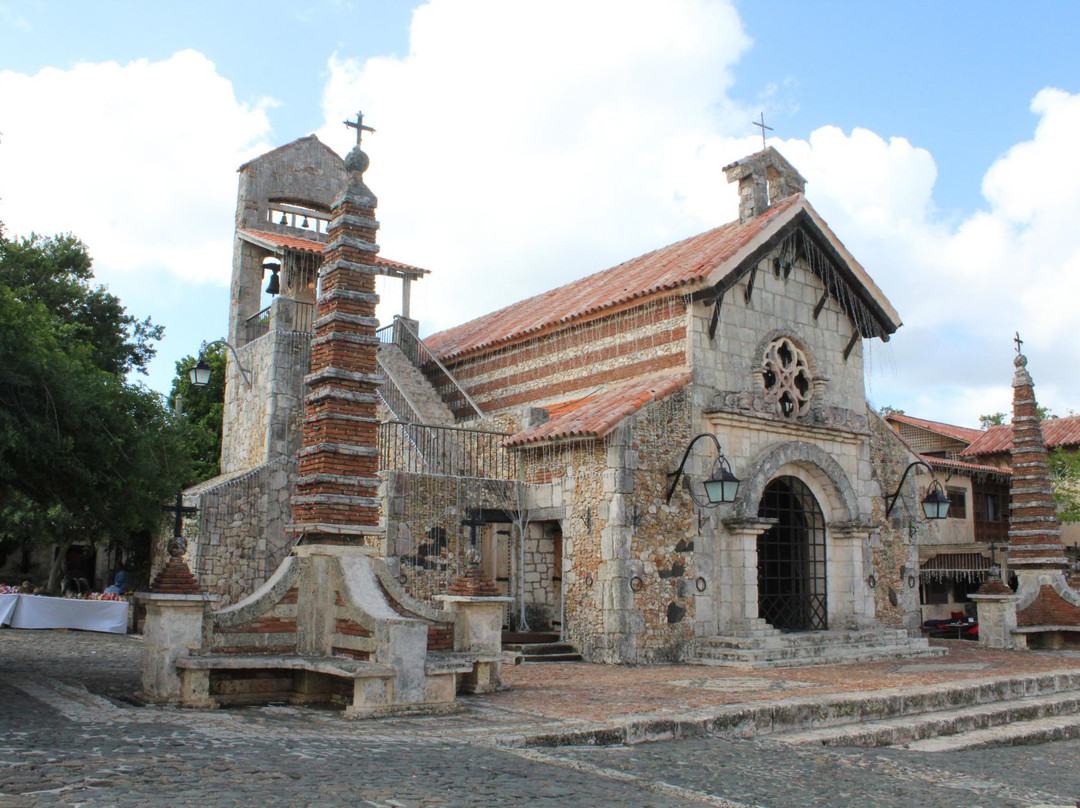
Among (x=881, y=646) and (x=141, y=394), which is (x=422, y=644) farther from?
(x=881, y=646)

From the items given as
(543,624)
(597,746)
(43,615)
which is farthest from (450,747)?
(43,615)

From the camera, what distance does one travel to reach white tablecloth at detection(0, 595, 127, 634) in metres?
20.0

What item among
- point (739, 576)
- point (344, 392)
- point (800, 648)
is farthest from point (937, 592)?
point (344, 392)

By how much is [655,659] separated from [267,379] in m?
10.0

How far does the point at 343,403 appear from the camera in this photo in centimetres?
1068

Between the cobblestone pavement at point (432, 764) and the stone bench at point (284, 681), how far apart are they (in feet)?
0.98

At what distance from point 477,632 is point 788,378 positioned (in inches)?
380

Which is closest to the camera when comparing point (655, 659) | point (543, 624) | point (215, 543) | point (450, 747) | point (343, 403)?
point (450, 747)

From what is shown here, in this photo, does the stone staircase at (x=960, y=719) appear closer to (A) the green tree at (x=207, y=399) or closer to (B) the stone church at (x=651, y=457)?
(B) the stone church at (x=651, y=457)

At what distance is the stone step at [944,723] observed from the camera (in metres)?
9.32

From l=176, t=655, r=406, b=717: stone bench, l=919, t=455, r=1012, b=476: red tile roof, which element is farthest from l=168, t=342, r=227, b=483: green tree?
l=919, t=455, r=1012, b=476: red tile roof

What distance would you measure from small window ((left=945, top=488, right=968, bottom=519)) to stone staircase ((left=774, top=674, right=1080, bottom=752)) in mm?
18029

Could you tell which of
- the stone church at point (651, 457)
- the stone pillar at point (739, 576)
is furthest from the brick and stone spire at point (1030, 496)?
the stone pillar at point (739, 576)

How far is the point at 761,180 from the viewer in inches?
763
